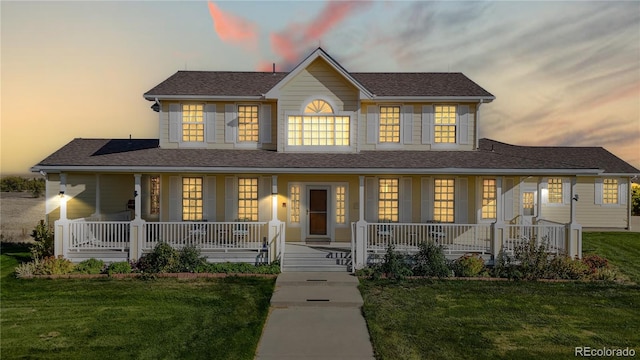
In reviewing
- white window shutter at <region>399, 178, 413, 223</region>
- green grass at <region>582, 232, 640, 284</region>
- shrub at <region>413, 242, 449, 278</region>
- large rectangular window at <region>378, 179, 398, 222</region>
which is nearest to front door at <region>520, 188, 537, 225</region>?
green grass at <region>582, 232, 640, 284</region>

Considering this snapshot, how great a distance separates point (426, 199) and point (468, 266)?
3.54 metres

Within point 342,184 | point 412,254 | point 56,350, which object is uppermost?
point 342,184

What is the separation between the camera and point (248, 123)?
1555cm

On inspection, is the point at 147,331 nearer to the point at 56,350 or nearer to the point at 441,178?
the point at 56,350

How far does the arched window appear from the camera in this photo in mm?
14914

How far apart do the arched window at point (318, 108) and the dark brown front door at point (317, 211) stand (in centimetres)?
319

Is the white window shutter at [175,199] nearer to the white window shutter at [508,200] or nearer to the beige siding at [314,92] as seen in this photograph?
the beige siding at [314,92]

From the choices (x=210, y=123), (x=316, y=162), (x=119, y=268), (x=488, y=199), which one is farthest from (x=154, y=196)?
(x=488, y=199)

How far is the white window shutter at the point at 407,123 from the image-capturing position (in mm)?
15461

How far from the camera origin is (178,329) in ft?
26.0

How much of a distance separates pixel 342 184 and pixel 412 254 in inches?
160

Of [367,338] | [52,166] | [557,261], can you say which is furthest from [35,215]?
[557,261]

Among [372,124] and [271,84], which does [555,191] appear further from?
[271,84]

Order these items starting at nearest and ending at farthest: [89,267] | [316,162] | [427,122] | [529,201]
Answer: [89,267], [316,162], [427,122], [529,201]
